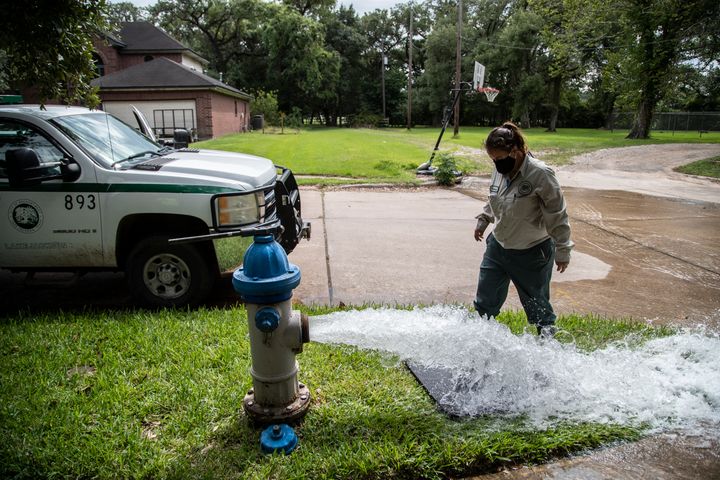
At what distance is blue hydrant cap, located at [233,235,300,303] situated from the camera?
2.54m

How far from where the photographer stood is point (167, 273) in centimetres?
473

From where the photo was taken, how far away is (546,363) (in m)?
3.48

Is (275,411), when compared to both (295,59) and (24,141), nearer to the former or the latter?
(24,141)

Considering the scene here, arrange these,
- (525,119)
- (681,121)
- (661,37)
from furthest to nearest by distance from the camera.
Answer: (525,119)
(681,121)
(661,37)

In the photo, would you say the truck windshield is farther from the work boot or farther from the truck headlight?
the work boot

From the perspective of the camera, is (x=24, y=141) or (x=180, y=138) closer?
(x=24, y=141)

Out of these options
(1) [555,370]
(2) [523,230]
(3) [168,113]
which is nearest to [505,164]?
(2) [523,230]

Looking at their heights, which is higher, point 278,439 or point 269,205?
point 269,205

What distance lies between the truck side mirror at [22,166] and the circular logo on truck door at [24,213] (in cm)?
31

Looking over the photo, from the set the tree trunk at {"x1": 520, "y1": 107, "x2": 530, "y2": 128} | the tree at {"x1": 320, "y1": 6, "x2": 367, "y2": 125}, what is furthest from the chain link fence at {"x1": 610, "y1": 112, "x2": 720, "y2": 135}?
the tree at {"x1": 320, "y1": 6, "x2": 367, "y2": 125}

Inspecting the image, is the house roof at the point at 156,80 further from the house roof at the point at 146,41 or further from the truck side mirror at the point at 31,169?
the truck side mirror at the point at 31,169

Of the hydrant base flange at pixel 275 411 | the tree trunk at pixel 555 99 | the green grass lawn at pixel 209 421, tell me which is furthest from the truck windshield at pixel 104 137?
the tree trunk at pixel 555 99

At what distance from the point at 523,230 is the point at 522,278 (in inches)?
14.0

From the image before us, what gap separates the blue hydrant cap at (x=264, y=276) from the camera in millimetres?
2535
